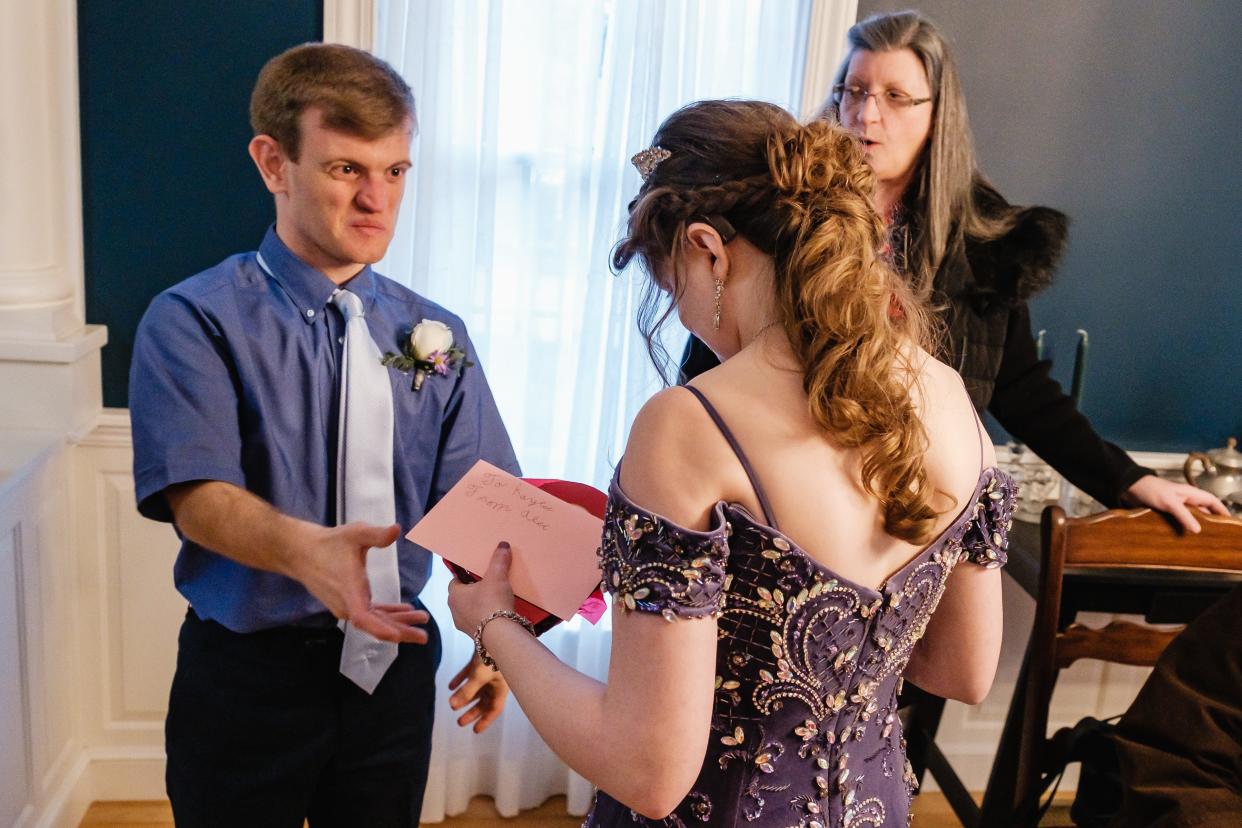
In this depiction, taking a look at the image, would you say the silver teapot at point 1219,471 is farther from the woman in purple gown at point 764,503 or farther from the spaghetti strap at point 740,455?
the spaghetti strap at point 740,455

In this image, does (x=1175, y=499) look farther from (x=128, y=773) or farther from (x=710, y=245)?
(x=128, y=773)

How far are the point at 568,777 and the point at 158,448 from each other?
1.76 m

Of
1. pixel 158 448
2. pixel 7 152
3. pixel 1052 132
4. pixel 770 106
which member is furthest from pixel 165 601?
pixel 1052 132

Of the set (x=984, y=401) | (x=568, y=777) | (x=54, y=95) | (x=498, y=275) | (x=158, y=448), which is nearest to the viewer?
(x=158, y=448)

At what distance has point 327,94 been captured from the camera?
161 cm

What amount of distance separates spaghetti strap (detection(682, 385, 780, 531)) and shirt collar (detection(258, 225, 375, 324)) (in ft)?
2.65

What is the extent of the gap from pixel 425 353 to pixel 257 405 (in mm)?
271

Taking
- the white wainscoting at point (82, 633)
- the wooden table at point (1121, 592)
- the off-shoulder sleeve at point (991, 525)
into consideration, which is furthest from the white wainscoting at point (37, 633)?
the wooden table at point (1121, 592)

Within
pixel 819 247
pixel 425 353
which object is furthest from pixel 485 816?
pixel 819 247

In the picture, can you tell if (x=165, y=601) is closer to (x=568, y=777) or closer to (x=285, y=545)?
(x=568, y=777)

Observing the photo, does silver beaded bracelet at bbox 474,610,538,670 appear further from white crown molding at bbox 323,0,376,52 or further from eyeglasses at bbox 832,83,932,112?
white crown molding at bbox 323,0,376,52

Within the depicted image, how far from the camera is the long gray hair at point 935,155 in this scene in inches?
79.7

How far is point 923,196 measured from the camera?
2061mm

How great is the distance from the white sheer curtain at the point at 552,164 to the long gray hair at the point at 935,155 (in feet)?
1.80
